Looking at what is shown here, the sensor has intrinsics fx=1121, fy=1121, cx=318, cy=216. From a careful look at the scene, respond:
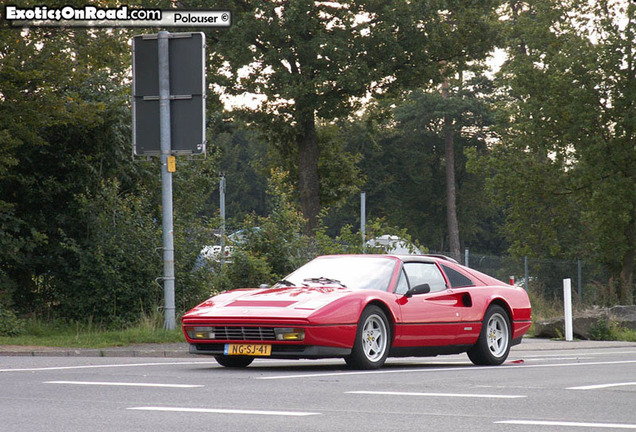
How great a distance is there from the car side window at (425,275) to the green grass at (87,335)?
5434 mm

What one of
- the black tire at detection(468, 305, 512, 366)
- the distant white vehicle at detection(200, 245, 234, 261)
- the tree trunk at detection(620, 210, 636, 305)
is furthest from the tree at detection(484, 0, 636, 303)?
the black tire at detection(468, 305, 512, 366)

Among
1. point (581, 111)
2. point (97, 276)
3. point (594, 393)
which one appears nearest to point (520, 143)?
point (581, 111)

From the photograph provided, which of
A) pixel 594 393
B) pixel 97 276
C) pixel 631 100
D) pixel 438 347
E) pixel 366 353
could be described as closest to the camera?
pixel 594 393

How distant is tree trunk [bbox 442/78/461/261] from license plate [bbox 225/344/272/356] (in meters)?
59.5

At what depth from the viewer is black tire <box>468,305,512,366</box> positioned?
1430 cm

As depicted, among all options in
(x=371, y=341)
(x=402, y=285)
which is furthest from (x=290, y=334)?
(x=402, y=285)

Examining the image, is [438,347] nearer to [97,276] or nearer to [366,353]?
[366,353]

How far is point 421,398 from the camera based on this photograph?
9.34 meters

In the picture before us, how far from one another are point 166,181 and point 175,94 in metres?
1.54

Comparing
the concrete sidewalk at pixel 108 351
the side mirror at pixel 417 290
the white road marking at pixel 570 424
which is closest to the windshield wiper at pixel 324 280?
the side mirror at pixel 417 290

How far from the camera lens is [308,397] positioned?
9320mm

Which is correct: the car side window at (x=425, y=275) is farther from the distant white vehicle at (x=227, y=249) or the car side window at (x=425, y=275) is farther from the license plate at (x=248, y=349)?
the distant white vehicle at (x=227, y=249)

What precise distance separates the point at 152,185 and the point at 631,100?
23.0 m

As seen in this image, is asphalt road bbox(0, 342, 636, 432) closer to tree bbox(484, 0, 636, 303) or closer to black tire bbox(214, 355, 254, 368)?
black tire bbox(214, 355, 254, 368)
